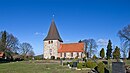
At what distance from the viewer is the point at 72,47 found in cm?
7919

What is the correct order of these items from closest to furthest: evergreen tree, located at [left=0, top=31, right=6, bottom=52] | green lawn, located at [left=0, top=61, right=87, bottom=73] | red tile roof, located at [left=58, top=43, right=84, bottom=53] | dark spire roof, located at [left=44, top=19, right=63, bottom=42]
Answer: green lawn, located at [left=0, top=61, right=87, bottom=73] → evergreen tree, located at [left=0, top=31, right=6, bottom=52] → red tile roof, located at [left=58, top=43, right=84, bottom=53] → dark spire roof, located at [left=44, top=19, right=63, bottom=42]

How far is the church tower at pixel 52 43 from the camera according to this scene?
78856 millimetres

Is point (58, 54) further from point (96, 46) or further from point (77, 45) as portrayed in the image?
point (96, 46)

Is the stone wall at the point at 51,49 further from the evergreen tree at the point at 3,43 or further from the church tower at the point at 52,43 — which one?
the evergreen tree at the point at 3,43

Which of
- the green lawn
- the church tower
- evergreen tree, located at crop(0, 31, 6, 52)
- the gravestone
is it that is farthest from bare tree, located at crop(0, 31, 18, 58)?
the gravestone

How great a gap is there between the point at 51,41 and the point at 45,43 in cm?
271

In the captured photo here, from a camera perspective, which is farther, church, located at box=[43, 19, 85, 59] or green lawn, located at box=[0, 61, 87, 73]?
church, located at box=[43, 19, 85, 59]

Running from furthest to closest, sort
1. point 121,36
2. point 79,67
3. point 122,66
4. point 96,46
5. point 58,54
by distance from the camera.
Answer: point 96,46, point 58,54, point 121,36, point 79,67, point 122,66

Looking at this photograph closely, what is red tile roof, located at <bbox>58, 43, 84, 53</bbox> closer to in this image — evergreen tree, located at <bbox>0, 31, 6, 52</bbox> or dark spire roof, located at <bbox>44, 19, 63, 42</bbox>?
dark spire roof, located at <bbox>44, 19, 63, 42</bbox>

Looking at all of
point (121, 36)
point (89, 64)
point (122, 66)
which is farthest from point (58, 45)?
point (122, 66)

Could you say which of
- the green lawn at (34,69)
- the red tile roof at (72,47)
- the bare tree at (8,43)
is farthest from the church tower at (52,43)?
the green lawn at (34,69)

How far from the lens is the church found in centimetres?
7783

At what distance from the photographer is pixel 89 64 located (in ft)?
99.0

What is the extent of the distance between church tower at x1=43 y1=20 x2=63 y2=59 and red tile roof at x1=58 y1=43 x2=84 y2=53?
2.01 m
